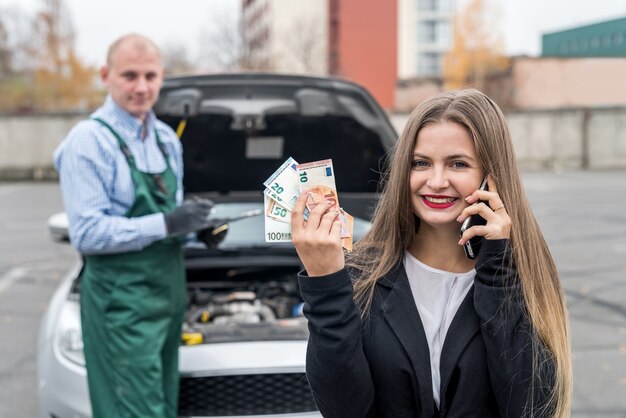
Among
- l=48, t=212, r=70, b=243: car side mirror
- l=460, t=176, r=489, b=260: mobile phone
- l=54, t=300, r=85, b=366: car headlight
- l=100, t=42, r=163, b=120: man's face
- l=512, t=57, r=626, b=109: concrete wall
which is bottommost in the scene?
l=54, t=300, r=85, b=366: car headlight

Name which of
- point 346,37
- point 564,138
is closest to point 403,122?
point 564,138

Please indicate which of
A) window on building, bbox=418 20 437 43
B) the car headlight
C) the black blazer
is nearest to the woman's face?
the black blazer

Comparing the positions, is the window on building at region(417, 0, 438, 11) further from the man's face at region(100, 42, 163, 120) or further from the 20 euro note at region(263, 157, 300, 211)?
the 20 euro note at region(263, 157, 300, 211)

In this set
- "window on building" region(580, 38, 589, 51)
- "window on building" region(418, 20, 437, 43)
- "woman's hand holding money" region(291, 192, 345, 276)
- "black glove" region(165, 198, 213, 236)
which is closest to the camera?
"woman's hand holding money" region(291, 192, 345, 276)

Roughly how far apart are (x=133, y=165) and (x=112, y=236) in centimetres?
31

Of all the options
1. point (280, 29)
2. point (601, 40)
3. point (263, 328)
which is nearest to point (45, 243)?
point (263, 328)

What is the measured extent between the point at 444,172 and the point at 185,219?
1581mm

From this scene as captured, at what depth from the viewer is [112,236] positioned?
285 centimetres

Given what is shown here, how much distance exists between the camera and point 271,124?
14.1 feet

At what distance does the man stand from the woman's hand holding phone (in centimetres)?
162

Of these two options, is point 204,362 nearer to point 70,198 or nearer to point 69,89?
point 70,198

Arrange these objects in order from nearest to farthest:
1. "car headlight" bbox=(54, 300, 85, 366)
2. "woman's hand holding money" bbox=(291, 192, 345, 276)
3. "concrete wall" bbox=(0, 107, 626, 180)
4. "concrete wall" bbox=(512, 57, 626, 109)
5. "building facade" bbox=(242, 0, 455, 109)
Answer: "woman's hand holding money" bbox=(291, 192, 345, 276) → "car headlight" bbox=(54, 300, 85, 366) → "concrete wall" bbox=(0, 107, 626, 180) → "concrete wall" bbox=(512, 57, 626, 109) → "building facade" bbox=(242, 0, 455, 109)

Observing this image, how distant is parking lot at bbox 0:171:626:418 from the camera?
4.79 metres

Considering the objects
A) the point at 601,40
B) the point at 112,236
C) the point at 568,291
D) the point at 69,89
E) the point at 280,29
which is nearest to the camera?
the point at 112,236
